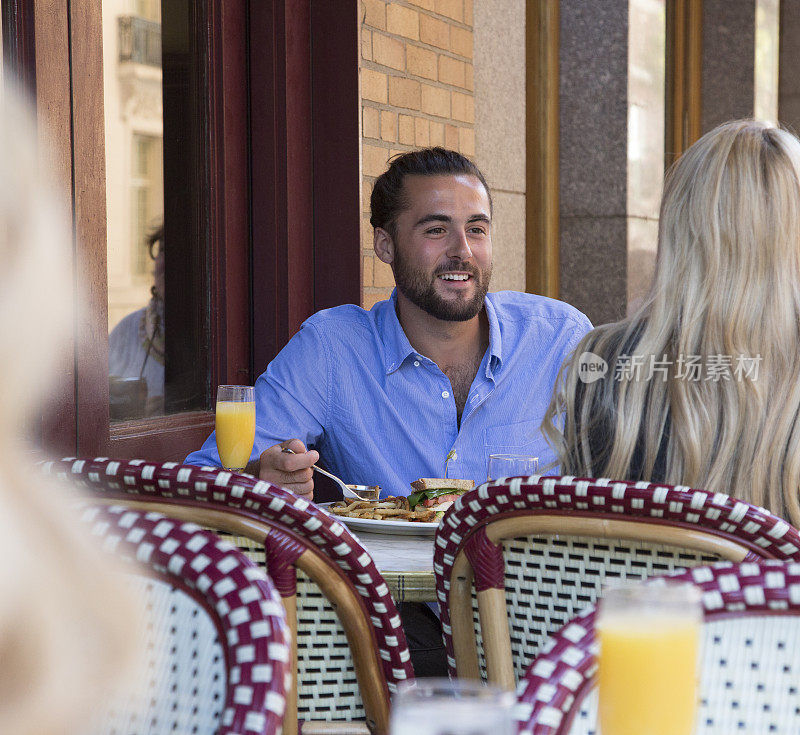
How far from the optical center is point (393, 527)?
1.94 m

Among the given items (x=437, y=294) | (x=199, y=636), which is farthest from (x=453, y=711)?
(x=437, y=294)

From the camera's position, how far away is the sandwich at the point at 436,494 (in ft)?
6.80

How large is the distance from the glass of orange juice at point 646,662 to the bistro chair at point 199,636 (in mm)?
257

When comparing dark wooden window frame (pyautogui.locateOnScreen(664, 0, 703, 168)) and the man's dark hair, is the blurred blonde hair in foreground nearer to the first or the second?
the man's dark hair

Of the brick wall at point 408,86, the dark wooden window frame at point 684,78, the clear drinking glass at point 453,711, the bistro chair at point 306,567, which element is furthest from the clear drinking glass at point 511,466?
the dark wooden window frame at point 684,78

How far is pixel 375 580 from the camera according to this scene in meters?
1.38

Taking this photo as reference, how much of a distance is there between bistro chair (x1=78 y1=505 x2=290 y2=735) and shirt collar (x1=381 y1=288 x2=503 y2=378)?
188 centimetres

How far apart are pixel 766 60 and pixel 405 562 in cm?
644

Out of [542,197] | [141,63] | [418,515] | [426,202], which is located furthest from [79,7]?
[542,197]

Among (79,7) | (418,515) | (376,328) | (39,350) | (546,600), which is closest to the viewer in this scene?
(39,350)

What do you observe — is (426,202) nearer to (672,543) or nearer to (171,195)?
(171,195)

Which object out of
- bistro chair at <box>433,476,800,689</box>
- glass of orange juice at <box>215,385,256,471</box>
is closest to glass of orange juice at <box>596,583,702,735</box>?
bistro chair at <box>433,476,800,689</box>

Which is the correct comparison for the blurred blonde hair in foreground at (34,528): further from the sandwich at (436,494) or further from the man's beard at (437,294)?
the man's beard at (437,294)

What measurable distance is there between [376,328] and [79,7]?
113cm
